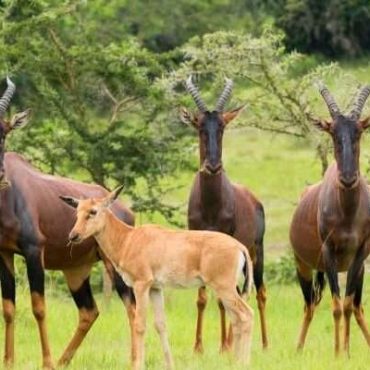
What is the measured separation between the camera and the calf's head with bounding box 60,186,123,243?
11000 millimetres

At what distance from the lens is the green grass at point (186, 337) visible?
Answer: 1140 cm

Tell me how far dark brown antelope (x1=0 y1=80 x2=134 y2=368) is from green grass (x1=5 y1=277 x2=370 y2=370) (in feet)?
1.37

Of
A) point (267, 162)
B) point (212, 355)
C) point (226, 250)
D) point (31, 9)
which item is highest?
point (31, 9)

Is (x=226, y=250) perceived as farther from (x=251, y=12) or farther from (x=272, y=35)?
(x=251, y=12)

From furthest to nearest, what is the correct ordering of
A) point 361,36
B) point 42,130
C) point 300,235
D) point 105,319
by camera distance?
point 361,36
point 42,130
point 105,319
point 300,235

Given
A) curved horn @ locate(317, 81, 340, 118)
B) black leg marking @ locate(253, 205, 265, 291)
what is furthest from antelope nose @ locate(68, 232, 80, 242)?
black leg marking @ locate(253, 205, 265, 291)

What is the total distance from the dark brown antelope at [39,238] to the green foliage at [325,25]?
31.2 m

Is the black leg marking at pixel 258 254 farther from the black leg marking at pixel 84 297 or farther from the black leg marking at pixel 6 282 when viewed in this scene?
the black leg marking at pixel 6 282

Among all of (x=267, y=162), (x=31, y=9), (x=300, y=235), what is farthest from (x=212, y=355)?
(x=267, y=162)

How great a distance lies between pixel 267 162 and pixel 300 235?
2235 cm

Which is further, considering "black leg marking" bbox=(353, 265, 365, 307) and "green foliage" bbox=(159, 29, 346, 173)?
"green foliage" bbox=(159, 29, 346, 173)

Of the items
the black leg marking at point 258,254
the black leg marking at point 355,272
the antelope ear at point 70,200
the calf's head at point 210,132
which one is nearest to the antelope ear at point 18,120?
the antelope ear at point 70,200

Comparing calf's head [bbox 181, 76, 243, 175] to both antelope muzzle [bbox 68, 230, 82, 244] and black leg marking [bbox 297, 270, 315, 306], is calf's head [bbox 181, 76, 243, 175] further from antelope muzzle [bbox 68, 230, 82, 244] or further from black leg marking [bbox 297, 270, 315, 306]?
antelope muzzle [bbox 68, 230, 82, 244]

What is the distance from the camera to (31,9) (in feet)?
69.7
